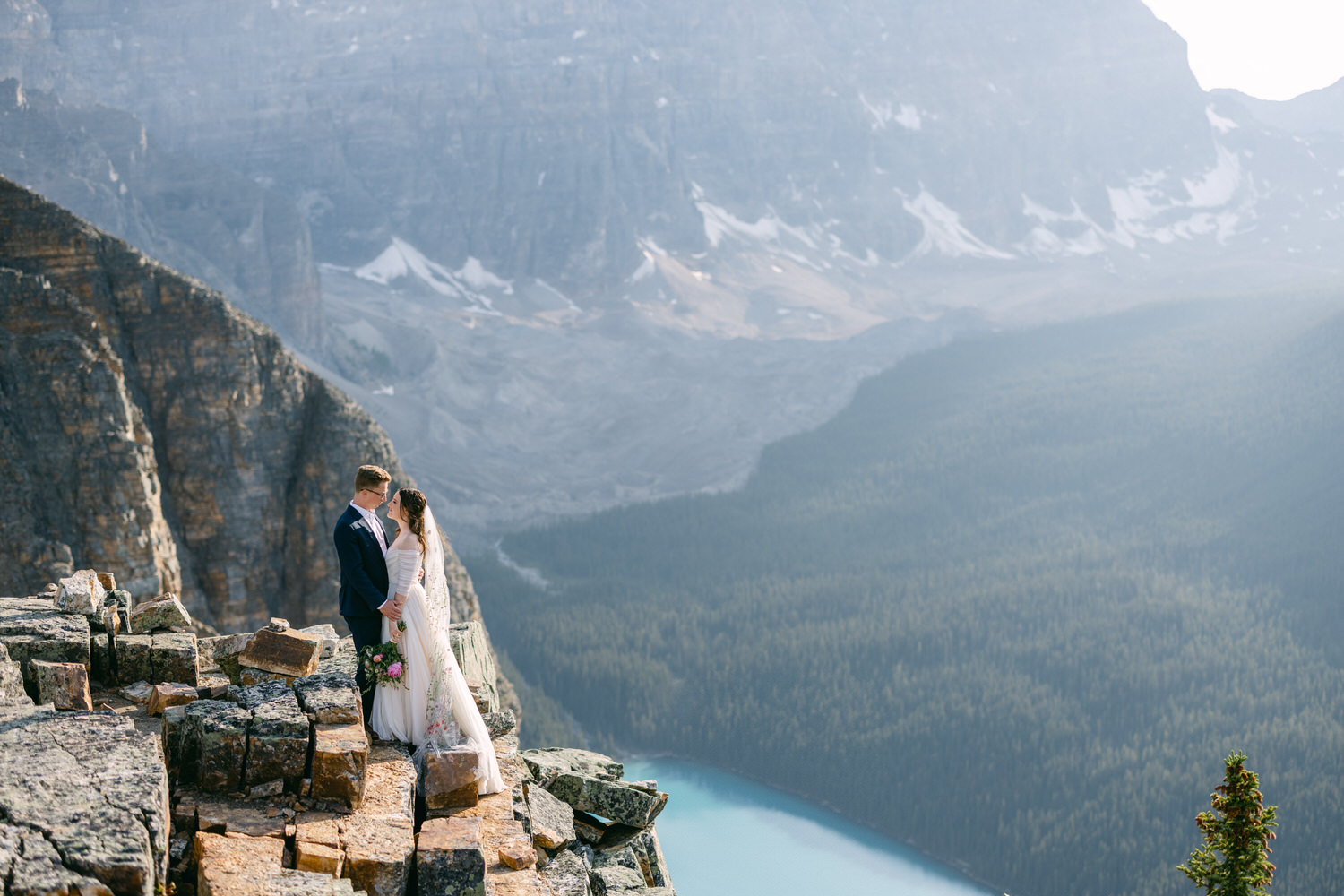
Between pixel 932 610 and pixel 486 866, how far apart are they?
100 metres

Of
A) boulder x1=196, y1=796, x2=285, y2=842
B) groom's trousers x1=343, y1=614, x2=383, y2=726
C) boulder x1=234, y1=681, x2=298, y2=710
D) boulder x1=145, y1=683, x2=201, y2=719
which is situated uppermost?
groom's trousers x1=343, y1=614, x2=383, y2=726

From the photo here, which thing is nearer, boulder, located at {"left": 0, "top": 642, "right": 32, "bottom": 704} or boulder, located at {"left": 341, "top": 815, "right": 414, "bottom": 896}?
boulder, located at {"left": 341, "top": 815, "right": 414, "bottom": 896}

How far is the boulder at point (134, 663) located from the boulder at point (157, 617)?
A: 1084mm

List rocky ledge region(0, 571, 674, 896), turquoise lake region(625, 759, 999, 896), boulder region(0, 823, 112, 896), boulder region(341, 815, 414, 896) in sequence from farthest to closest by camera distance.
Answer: turquoise lake region(625, 759, 999, 896)
boulder region(341, 815, 414, 896)
rocky ledge region(0, 571, 674, 896)
boulder region(0, 823, 112, 896)

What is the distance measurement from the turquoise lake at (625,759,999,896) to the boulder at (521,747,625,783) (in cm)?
4873

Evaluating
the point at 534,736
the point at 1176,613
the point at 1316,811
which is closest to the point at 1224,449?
the point at 1176,613

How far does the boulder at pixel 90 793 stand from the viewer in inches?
308

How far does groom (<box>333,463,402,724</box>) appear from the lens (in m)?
10.9

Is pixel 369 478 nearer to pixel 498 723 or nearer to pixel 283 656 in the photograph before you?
pixel 283 656

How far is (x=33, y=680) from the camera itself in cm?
1099

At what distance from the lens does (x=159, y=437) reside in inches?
1238

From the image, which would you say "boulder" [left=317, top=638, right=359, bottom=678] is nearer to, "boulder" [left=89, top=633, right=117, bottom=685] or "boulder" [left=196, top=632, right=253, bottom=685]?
"boulder" [left=196, top=632, right=253, bottom=685]

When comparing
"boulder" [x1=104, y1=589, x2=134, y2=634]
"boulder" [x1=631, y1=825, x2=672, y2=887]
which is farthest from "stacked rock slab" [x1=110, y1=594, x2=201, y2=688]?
"boulder" [x1=631, y1=825, x2=672, y2=887]

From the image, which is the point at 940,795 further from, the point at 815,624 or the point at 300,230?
the point at 300,230
